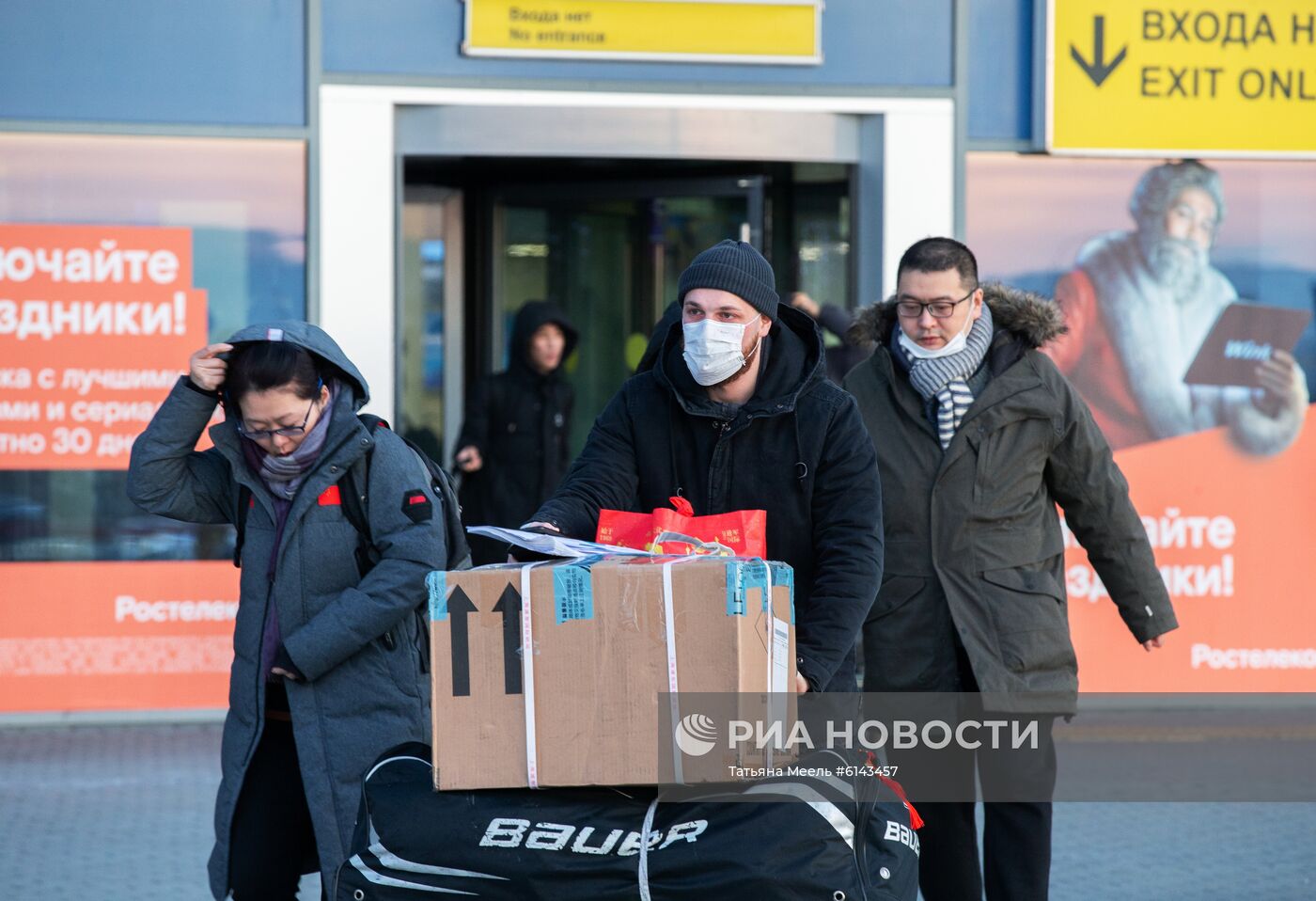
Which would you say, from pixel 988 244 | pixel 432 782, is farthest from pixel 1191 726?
pixel 432 782

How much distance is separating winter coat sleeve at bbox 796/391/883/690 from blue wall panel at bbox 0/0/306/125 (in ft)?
15.0

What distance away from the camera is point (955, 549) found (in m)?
4.20

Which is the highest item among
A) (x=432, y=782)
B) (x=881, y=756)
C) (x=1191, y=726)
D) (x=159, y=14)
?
(x=159, y=14)

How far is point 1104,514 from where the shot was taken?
4.33 metres

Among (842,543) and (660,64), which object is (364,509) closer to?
(842,543)

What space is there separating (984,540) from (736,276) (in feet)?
4.31

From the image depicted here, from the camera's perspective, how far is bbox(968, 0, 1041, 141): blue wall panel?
760 centimetres

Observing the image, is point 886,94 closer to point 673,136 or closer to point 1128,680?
point 673,136

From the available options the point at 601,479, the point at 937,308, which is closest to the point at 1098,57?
the point at 937,308

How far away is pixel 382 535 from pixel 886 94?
4.60m

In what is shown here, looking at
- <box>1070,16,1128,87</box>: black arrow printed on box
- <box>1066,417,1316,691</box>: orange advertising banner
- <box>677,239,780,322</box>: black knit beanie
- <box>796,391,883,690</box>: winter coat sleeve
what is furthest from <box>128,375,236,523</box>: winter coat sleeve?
<box>1070,16,1128,87</box>: black arrow printed on box

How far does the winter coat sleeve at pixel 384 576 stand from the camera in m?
3.55

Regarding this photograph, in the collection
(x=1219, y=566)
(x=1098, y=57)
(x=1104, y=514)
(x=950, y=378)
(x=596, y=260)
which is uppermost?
(x=1098, y=57)

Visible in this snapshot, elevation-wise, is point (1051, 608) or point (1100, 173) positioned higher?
point (1100, 173)
